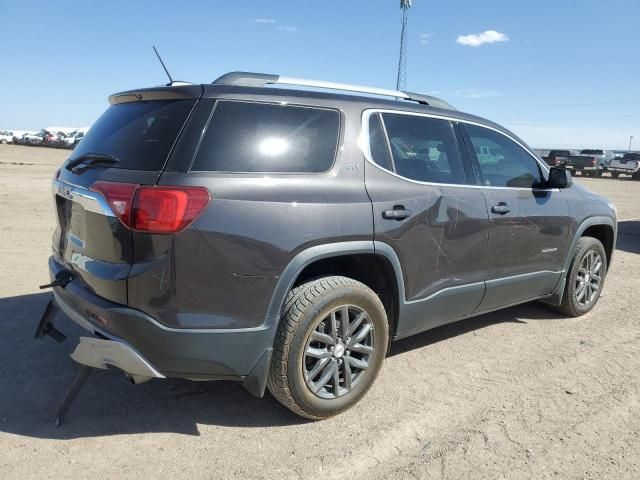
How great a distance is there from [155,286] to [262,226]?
590 millimetres

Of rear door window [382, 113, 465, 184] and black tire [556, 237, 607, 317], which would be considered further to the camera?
black tire [556, 237, 607, 317]

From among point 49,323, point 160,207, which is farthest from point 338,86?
point 49,323

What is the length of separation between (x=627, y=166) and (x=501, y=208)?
117 ft

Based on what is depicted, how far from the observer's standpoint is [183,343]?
2584 millimetres

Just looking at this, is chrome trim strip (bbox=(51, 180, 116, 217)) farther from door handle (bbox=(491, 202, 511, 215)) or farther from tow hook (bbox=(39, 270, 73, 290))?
door handle (bbox=(491, 202, 511, 215))

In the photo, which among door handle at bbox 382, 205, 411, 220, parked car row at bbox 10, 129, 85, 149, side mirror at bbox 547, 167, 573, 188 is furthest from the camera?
parked car row at bbox 10, 129, 85, 149


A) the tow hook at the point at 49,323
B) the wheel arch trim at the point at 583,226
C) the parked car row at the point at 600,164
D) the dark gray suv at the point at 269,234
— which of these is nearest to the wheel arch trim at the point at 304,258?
the dark gray suv at the point at 269,234

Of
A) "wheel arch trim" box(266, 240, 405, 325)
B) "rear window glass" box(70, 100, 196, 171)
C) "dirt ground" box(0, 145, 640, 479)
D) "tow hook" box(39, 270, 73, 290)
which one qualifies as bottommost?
"dirt ground" box(0, 145, 640, 479)

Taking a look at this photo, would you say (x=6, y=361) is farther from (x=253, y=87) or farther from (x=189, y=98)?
(x=253, y=87)

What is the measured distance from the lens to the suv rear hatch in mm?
2582

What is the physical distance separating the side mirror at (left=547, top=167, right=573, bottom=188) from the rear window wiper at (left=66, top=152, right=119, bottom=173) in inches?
136

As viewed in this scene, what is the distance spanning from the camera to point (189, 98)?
2.75 metres

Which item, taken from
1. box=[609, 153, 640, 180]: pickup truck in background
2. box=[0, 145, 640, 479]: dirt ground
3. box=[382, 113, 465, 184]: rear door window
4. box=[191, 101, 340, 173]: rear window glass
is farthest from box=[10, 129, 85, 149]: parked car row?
box=[191, 101, 340, 173]: rear window glass

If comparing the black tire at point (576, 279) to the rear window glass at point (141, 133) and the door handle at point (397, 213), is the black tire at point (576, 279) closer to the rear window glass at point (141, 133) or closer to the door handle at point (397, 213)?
the door handle at point (397, 213)
